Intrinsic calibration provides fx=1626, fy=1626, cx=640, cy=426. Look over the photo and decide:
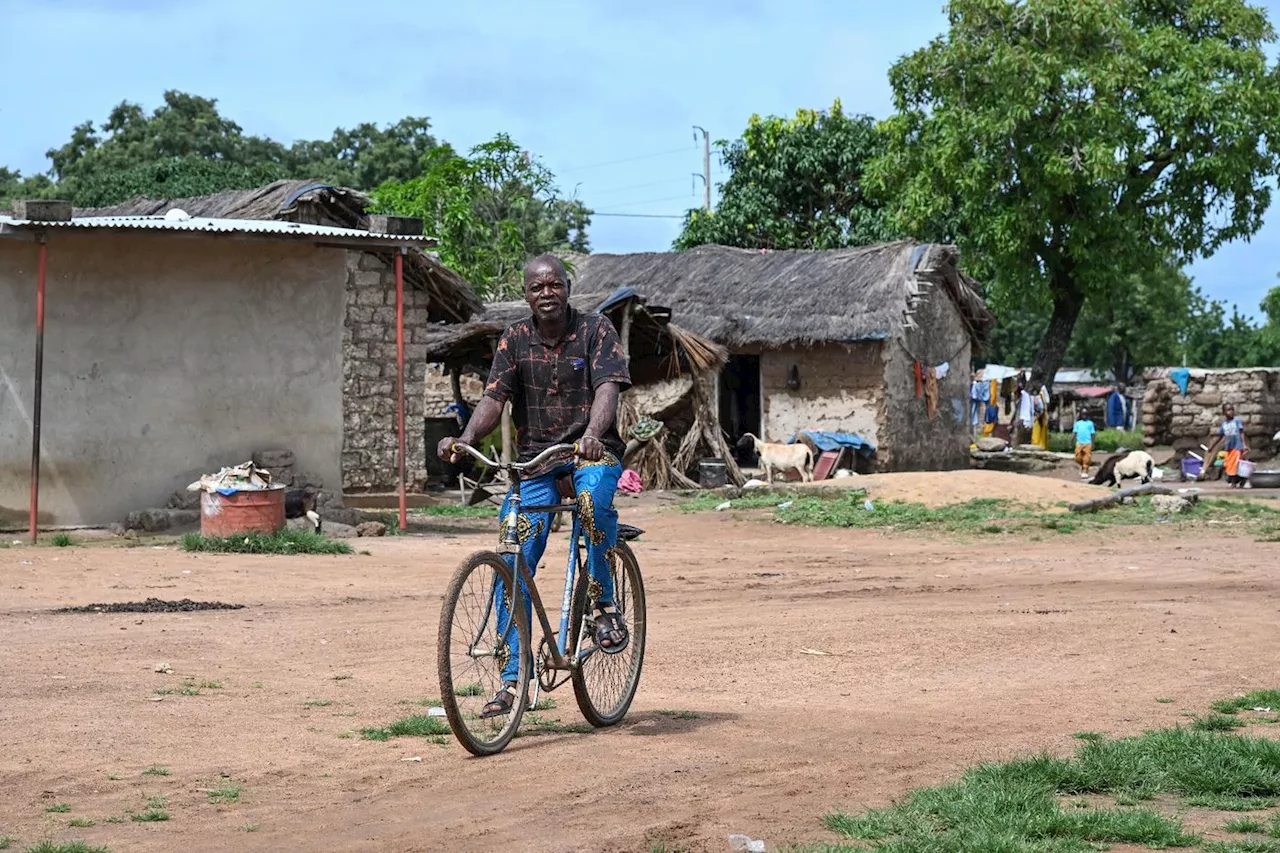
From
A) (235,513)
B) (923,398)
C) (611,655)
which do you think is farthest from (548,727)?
(923,398)

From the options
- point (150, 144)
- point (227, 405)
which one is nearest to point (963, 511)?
point (227, 405)

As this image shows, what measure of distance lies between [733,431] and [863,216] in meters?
11.6

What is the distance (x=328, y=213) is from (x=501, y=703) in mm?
16392

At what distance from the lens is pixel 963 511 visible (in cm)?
1961

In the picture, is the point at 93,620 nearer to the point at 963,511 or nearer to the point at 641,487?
the point at 963,511

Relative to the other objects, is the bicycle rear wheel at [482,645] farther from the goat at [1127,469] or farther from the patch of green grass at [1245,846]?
the goat at [1127,469]

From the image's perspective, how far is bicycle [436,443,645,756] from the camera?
19.3 feet

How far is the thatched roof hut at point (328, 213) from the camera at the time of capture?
A: 20.8 m

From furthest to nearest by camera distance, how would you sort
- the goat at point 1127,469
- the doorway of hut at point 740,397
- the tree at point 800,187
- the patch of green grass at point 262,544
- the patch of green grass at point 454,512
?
the tree at point 800,187
the doorway of hut at point 740,397
the goat at point 1127,469
the patch of green grass at point 454,512
the patch of green grass at point 262,544

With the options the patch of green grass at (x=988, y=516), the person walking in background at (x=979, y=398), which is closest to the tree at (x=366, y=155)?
the person walking in background at (x=979, y=398)

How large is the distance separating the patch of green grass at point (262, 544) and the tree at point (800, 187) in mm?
27996

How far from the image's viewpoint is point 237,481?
15281 millimetres

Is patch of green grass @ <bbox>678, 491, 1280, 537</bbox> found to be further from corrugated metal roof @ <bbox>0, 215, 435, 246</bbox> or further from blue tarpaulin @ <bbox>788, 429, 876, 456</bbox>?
corrugated metal roof @ <bbox>0, 215, 435, 246</bbox>

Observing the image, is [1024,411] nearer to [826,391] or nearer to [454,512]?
[826,391]
